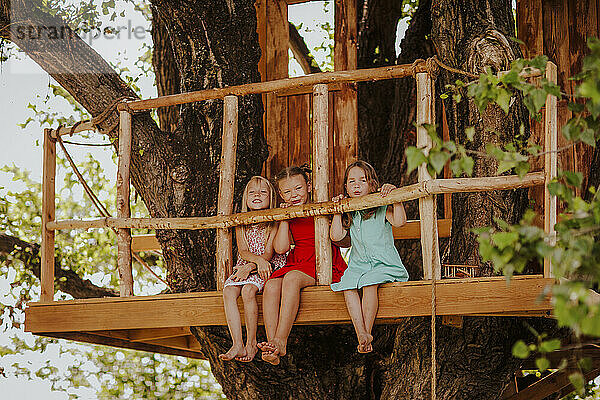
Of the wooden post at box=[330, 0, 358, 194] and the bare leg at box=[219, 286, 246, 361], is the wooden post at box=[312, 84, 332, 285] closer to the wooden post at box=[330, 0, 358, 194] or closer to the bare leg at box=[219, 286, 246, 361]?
the bare leg at box=[219, 286, 246, 361]

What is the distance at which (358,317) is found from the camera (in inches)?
183

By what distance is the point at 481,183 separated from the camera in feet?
14.2

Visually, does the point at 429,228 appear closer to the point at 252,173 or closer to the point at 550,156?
the point at 550,156

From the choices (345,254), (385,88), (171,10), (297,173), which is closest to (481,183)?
(297,173)

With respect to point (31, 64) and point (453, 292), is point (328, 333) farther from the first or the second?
point (31, 64)

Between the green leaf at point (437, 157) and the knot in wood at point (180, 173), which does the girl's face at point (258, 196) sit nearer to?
the knot in wood at point (180, 173)

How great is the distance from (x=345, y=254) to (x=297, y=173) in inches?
192

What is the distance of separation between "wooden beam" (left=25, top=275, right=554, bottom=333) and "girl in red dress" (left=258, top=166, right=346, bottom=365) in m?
0.09

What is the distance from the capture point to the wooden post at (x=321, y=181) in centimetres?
484

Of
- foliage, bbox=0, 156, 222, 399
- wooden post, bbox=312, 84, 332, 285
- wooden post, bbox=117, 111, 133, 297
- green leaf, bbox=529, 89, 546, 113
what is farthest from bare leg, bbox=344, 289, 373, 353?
foliage, bbox=0, 156, 222, 399

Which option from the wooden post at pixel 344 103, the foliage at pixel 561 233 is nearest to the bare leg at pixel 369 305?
the foliage at pixel 561 233

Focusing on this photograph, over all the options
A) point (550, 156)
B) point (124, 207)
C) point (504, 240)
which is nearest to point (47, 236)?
point (124, 207)

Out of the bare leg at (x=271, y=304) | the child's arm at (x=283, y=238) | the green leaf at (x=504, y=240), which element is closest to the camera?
the green leaf at (x=504, y=240)

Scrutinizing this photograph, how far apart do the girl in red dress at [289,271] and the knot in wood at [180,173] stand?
108cm
